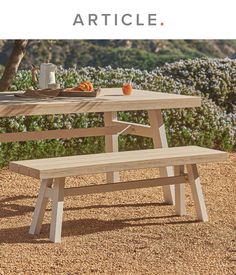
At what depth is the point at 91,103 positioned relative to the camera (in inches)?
292

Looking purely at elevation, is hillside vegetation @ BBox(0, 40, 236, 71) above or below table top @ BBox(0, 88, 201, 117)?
above

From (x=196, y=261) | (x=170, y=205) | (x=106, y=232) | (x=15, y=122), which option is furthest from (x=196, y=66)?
(x=196, y=261)

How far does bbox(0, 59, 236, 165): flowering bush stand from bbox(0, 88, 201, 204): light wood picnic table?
1405mm

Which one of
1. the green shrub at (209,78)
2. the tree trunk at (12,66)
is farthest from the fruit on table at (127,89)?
the green shrub at (209,78)

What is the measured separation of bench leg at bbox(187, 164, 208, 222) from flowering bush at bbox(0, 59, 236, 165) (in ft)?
9.87

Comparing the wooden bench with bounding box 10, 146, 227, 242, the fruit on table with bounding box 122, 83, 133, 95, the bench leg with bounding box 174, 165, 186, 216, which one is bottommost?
the bench leg with bounding box 174, 165, 186, 216

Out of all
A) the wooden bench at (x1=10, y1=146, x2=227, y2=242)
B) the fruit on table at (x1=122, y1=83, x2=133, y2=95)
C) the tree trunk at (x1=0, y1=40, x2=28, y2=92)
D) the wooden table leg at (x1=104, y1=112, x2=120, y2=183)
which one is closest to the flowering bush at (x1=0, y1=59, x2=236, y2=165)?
the tree trunk at (x1=0, y1=40, x2=28, y2=92)

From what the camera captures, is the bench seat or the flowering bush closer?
the bench seat

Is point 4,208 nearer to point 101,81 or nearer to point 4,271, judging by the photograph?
point 4,271

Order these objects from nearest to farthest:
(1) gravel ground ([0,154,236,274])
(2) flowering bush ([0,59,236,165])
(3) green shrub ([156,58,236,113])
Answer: (1) gravel ground ([0,154,236,274])
(2) flowering bush ([0,59,236,165])
(3) green shrub ([156,58,236,113])

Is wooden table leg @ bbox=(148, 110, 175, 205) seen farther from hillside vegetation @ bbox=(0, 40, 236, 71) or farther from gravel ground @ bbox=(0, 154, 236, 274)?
hillside vegetation @ bbox=(0, 40, 236, 71)

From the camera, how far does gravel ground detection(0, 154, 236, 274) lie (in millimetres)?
5953

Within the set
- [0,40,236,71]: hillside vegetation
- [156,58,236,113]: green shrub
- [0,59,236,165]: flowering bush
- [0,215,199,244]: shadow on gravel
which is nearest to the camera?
[0,215,199,244]: shadow on gravel

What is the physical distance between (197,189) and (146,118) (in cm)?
370
